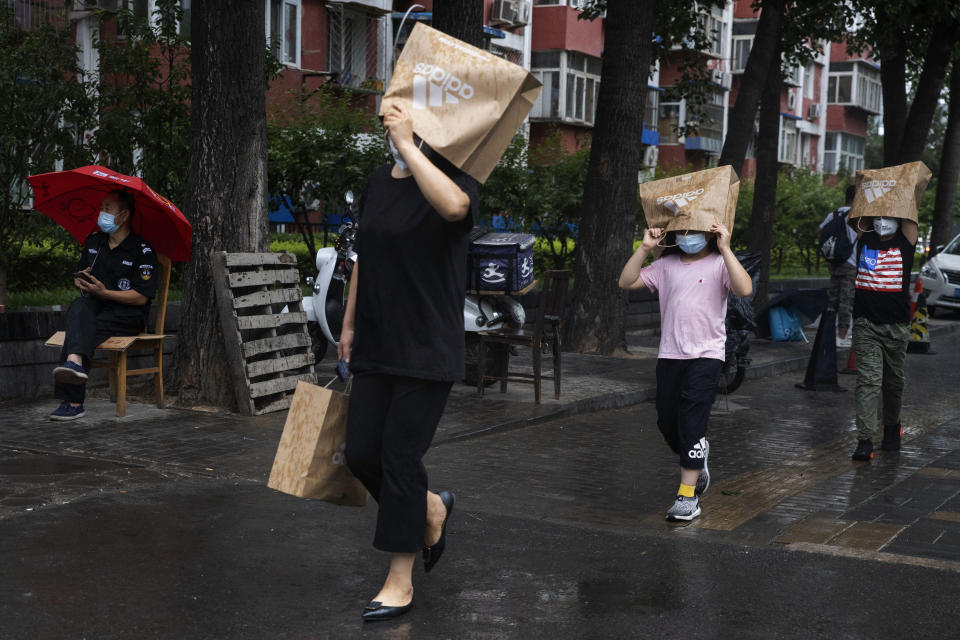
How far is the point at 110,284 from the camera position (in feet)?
29.6

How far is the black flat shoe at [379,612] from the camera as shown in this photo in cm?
462

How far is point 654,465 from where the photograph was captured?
842 centimetres

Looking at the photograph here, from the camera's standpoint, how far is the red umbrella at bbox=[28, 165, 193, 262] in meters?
9.16

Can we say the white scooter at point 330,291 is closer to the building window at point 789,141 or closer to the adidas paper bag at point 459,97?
the adidas paper bag at point 459,97

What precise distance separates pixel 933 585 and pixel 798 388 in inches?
320

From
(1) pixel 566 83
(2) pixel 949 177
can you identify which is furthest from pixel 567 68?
(2) pixel 949 177

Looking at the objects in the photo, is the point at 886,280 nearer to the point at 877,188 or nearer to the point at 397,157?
the point at 877,188

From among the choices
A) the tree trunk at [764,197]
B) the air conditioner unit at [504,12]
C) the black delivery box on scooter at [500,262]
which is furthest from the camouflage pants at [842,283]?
the air conditioner unit at [504,12]

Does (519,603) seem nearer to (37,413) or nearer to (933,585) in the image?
(933,585)

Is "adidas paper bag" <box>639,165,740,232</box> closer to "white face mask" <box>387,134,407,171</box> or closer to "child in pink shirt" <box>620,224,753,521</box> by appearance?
"child in pink shirt" <box>620,224,753,521</box>

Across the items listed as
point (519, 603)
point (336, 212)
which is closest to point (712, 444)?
point (519, 603)

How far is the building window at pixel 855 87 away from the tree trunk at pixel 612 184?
187 feet

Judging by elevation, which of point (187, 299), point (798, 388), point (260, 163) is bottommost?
point (798, 388)

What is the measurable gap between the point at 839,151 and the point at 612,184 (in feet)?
191
